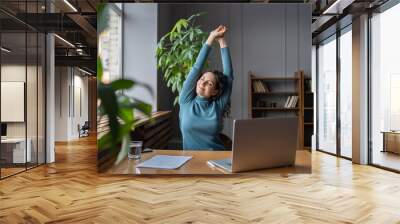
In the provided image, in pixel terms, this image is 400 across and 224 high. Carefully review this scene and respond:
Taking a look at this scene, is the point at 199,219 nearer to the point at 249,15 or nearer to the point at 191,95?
the point at 191,95

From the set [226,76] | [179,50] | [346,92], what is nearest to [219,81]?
[226,76]

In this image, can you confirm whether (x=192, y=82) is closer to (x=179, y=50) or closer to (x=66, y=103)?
(x=179, y=50)

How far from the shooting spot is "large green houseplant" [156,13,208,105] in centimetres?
371

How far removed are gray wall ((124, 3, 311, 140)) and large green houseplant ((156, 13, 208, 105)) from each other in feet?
0.23

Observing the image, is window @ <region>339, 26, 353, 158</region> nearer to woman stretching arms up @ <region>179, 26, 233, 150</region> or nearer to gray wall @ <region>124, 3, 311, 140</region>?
gray wall @ <region>124, 3, 311, 140</region>

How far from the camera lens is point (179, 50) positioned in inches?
150

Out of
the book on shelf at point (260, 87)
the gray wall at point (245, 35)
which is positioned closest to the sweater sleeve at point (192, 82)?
the gray wall at point (245, 35)

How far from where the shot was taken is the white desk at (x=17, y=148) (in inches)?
219

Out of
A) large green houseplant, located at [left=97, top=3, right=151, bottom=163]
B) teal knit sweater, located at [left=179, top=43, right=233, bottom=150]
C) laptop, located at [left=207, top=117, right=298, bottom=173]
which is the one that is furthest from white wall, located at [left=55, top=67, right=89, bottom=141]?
large green houseplant, located at [left=97, top=3, right=151, bottom=163]

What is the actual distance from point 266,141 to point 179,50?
1.92 meters

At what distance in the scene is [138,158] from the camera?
2057mm

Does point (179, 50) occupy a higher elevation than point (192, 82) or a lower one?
higher

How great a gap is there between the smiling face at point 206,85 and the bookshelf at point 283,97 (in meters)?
0.85

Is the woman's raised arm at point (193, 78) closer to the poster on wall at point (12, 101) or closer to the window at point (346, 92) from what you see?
the poster on wall at point (12, 101)
